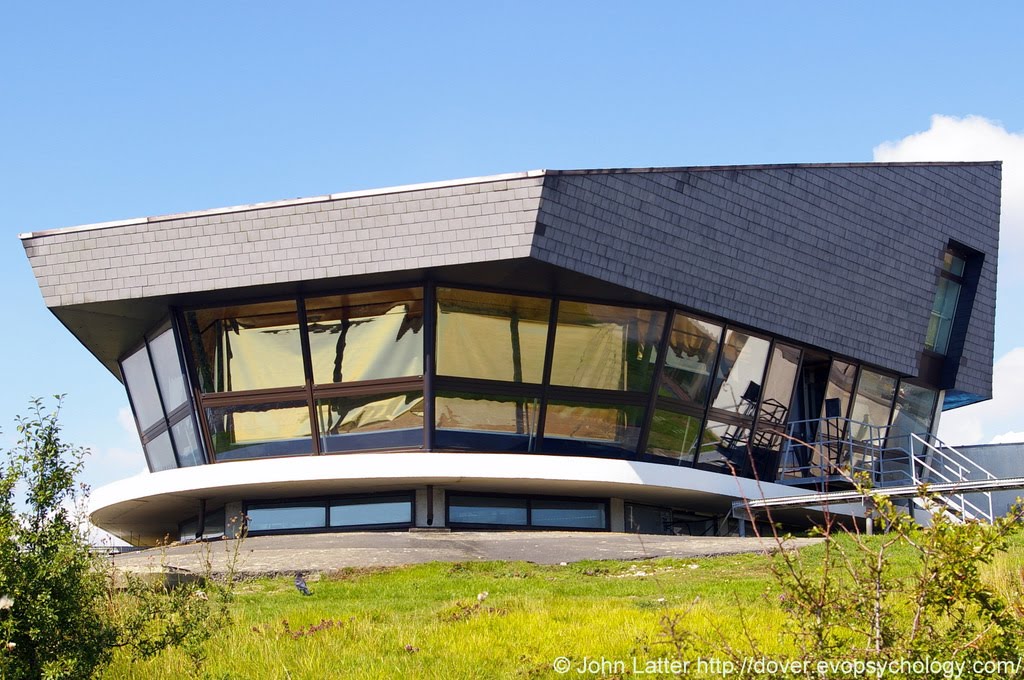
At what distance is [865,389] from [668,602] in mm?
15657

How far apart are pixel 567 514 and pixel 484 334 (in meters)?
4.26

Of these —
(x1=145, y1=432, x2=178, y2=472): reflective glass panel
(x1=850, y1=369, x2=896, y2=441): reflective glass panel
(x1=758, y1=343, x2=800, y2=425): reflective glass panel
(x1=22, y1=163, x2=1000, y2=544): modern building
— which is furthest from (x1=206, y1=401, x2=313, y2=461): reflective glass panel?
(x1=850, y1=369, x2=896, y2=441): reflective glass panel

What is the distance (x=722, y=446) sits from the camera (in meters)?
22.1

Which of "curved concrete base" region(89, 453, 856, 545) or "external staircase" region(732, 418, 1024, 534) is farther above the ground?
"external staircase" region(732, 418, 1024, 534)

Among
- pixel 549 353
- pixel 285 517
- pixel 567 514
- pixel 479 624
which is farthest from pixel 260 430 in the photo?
pixel 479 624

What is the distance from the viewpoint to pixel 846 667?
616cm

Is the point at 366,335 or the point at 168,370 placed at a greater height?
the point at 366,335

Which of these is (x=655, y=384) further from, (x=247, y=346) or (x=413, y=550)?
(x=247, y=346)

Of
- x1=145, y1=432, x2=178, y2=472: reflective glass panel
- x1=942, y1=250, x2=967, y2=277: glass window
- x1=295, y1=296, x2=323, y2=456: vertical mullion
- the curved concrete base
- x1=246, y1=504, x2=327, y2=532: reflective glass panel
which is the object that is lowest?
x1=246, y1=504, x2=327, y2=532: reflective glass panel

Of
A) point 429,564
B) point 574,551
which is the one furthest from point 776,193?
point 429,564

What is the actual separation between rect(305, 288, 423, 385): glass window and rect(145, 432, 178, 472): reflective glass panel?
4.81 metres

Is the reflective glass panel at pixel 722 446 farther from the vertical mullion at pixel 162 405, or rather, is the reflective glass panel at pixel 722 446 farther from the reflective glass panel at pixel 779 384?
the vertical mullion at pixel 162 405

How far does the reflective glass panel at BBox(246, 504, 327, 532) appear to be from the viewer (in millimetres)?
21219

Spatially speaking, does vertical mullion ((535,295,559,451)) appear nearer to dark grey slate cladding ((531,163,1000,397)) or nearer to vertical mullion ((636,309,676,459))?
dark grey slate cladding ((531,163,1000,397))
